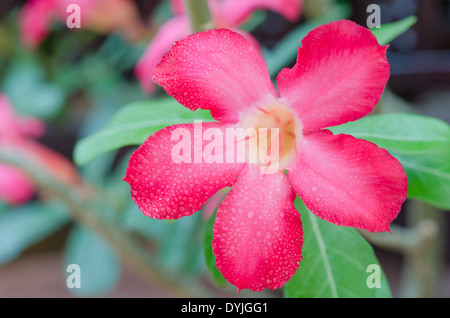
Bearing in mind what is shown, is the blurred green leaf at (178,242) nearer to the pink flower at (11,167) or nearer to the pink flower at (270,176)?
the pink flower at (11,167)

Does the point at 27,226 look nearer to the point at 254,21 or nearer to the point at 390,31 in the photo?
the point at 254,21

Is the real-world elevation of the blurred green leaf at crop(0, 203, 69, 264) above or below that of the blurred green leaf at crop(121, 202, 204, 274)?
above

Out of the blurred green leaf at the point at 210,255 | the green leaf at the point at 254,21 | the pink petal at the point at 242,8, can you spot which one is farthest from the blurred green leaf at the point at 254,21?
the blurred green leaf at the point at 210,255

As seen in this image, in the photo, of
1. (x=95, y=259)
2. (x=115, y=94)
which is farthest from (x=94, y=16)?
(x=95, y=259)

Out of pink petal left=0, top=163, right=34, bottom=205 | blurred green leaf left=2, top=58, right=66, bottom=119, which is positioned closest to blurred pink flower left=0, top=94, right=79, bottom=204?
pink petal left=0, top=163, right=34, bottom=205

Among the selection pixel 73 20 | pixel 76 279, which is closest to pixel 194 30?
pixel 73 20

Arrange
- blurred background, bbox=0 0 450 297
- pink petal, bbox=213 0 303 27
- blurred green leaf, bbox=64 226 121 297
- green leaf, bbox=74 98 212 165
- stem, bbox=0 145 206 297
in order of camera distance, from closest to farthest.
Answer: green leaf, bbox=74 98 212 165 < pink petal, bbox=213 0 303 27 < stem, bbox=0 145 206 297 < blurred background, bbox=0 0 450 297 < blurred green leaf, bbox=64 226 121 297

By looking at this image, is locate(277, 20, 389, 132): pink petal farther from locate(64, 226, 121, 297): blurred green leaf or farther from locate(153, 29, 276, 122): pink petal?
locate(64, 226, 121, 297): blurred green leaf
